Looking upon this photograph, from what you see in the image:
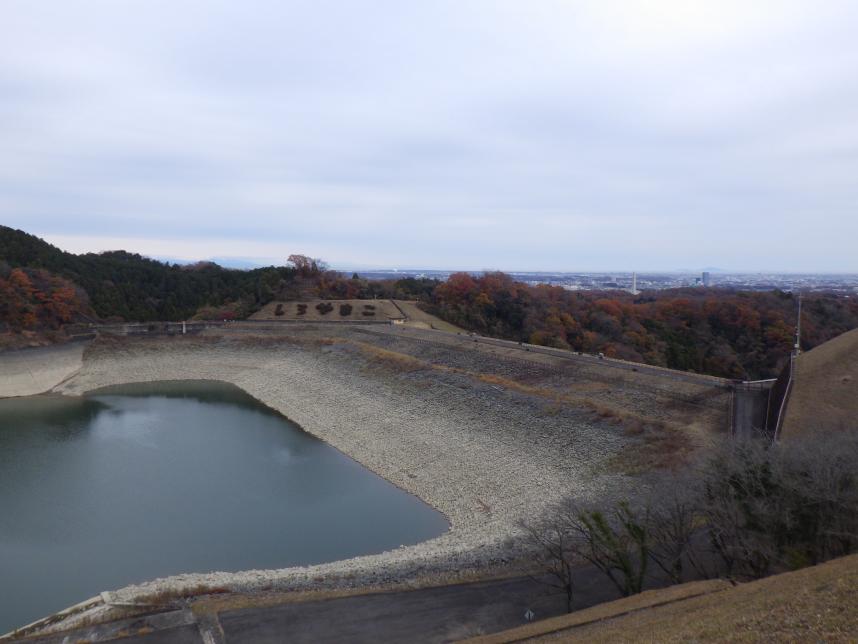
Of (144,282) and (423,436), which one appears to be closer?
(423,436)

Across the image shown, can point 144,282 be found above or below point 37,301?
above

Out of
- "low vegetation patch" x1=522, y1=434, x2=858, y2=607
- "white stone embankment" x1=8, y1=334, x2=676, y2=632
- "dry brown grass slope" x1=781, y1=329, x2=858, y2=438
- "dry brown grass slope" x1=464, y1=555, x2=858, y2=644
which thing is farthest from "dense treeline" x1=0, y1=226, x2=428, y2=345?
"dry brown grass slope" x1=781, y1=329, x2=858, y2=438

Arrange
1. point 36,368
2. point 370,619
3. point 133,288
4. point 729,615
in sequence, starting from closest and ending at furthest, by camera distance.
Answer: point 729,615, point 370,619, point 36,368, point 133,288

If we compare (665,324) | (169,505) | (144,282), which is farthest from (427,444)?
(144,282)

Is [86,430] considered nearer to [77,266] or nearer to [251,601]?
[251,601]

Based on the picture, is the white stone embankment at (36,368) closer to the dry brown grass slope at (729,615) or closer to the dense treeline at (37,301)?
the dense treeline at (37,301)

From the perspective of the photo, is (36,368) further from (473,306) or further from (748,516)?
(748,516)

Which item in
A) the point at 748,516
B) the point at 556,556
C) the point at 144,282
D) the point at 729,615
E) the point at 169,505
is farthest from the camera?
the point at 144,282
